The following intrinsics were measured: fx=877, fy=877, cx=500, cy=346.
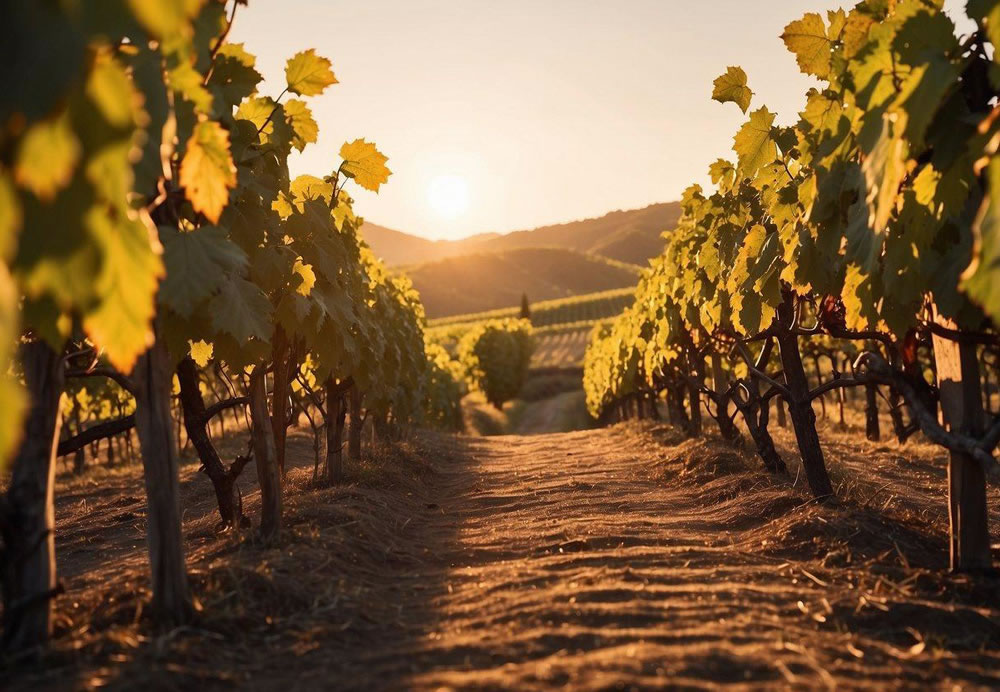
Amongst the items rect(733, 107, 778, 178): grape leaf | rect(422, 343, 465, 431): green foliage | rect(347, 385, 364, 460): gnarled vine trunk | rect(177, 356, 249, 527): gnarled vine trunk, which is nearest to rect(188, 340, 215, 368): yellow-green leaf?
rect(177, 356, 249, 527): gnarled vine trunk

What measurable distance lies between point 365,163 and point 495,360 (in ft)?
133

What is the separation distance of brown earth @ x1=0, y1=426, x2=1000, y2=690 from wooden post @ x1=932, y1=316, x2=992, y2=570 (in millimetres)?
198

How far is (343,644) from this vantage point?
3.94 meters

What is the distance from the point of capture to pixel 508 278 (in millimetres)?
166375

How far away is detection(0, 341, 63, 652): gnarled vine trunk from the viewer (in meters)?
3.62

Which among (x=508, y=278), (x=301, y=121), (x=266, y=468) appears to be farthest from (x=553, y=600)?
(x=508, y=278)

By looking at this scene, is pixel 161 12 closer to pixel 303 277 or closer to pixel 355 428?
pixel 303 277

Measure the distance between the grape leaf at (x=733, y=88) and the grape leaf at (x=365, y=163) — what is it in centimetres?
243

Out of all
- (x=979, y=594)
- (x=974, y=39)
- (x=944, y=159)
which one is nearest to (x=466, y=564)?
(x=979, y=594)

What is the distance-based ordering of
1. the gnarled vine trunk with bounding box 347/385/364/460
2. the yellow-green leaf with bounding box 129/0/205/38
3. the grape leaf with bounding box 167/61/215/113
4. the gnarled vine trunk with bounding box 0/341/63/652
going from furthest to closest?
the gnarled vine trunk with bounding box 347/385/364/460 < the gnarled vine trunk with bounding box 0/341/63/652 < the grape leaf with bounding box 167/61/215/113 < the yellow-green leaf with bounding box 129/0/205/38

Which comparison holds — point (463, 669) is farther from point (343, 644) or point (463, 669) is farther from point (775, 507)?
point (775, 507)

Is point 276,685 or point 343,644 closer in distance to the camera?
point 276,685

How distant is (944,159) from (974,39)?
23.1 inches

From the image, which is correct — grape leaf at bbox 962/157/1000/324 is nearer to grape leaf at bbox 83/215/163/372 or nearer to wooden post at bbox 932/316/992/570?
grape leaf at bbox 83/215/163/372
